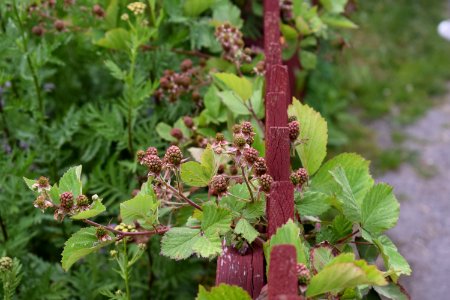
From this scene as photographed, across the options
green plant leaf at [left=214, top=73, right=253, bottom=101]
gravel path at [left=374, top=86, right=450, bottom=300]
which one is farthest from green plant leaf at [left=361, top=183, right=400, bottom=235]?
gravel path at [left=374, top=86, right=450, bottom=300]

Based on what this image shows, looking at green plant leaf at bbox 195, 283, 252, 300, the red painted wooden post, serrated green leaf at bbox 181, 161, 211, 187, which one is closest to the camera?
the red painted wooden post

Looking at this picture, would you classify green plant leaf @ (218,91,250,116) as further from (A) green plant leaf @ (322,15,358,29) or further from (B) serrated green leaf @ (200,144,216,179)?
(A) green plant leaf @ (322,15,358,29)

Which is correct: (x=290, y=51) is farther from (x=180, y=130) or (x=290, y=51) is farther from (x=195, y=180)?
(x=195, y=180)

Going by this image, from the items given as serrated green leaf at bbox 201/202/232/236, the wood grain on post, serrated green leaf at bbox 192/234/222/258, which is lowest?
the wood grain on post

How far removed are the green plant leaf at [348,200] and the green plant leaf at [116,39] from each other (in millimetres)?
966

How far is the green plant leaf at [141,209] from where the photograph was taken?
4.04 feet

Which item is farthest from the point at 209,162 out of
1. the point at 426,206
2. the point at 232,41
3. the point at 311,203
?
the point at 426,206

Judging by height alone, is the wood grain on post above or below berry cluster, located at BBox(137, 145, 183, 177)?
below

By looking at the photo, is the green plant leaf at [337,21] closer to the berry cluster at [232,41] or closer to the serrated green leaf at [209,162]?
the berry cluster at [232,41]

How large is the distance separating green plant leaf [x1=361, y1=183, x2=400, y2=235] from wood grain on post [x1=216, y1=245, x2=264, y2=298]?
0.81 feet

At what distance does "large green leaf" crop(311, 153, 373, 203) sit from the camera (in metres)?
1.41

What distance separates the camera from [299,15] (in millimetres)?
2332

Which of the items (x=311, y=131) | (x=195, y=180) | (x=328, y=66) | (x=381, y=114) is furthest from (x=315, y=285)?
(x=381, y=114)

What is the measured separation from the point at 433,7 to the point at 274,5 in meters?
4.67
